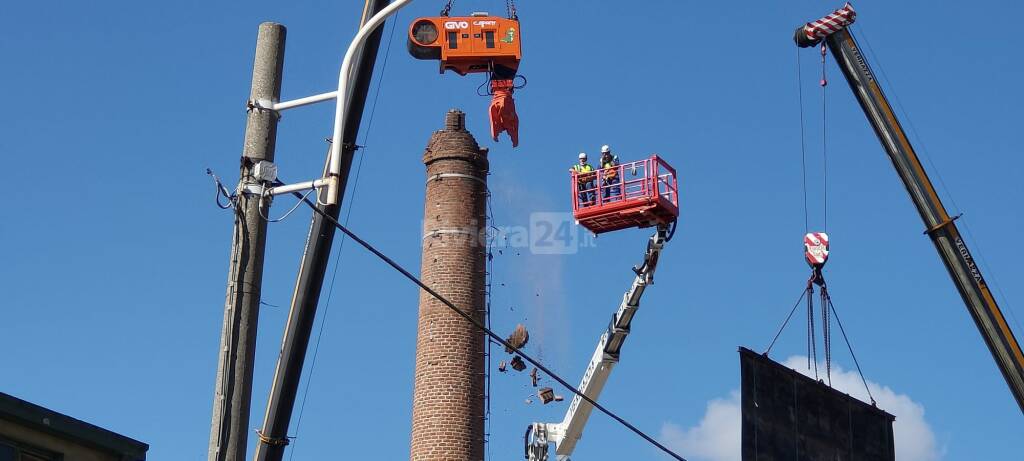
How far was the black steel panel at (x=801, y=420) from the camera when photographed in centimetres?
2370

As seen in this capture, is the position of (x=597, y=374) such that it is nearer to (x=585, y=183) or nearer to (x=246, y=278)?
(x=585, y=183)

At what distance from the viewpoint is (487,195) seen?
31672 millimetres

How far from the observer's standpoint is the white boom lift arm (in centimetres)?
2956

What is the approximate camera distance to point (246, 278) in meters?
9.58

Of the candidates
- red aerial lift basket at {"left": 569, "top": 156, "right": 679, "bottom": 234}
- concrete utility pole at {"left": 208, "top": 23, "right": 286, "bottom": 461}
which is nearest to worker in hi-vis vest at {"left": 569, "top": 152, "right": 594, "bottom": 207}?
red aerial lift basket at {"left": 569, "top": 156, "right": 679, "bottom": 234}

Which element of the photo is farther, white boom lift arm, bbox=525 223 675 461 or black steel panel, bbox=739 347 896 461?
white boom lift arm, bbox=525 223 675 461

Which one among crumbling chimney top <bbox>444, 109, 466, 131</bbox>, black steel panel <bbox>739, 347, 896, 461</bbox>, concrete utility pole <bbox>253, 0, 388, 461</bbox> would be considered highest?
crumbling chimney top <bbox>444, 109, 466, 131</bbox>

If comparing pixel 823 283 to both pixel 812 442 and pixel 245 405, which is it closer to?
pixel 812 442

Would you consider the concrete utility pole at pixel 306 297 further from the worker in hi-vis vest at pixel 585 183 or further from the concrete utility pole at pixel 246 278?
the worker in hi-vis vest at pixel 585 183

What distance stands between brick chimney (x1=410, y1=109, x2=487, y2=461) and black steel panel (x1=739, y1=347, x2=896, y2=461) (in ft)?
23.4

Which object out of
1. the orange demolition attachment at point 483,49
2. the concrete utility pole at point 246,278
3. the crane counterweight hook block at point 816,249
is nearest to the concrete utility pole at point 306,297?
the concrete utility pole at point 246,278

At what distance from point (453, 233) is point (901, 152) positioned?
9.21 metres

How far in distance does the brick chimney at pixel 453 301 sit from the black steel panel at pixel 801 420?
7120mm

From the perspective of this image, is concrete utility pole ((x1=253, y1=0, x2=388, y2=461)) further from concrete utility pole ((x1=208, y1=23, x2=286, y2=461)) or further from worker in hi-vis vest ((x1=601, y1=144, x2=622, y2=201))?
worker in hi-vis vest ((x1=601, y1=144, x2=622, y2=201))
